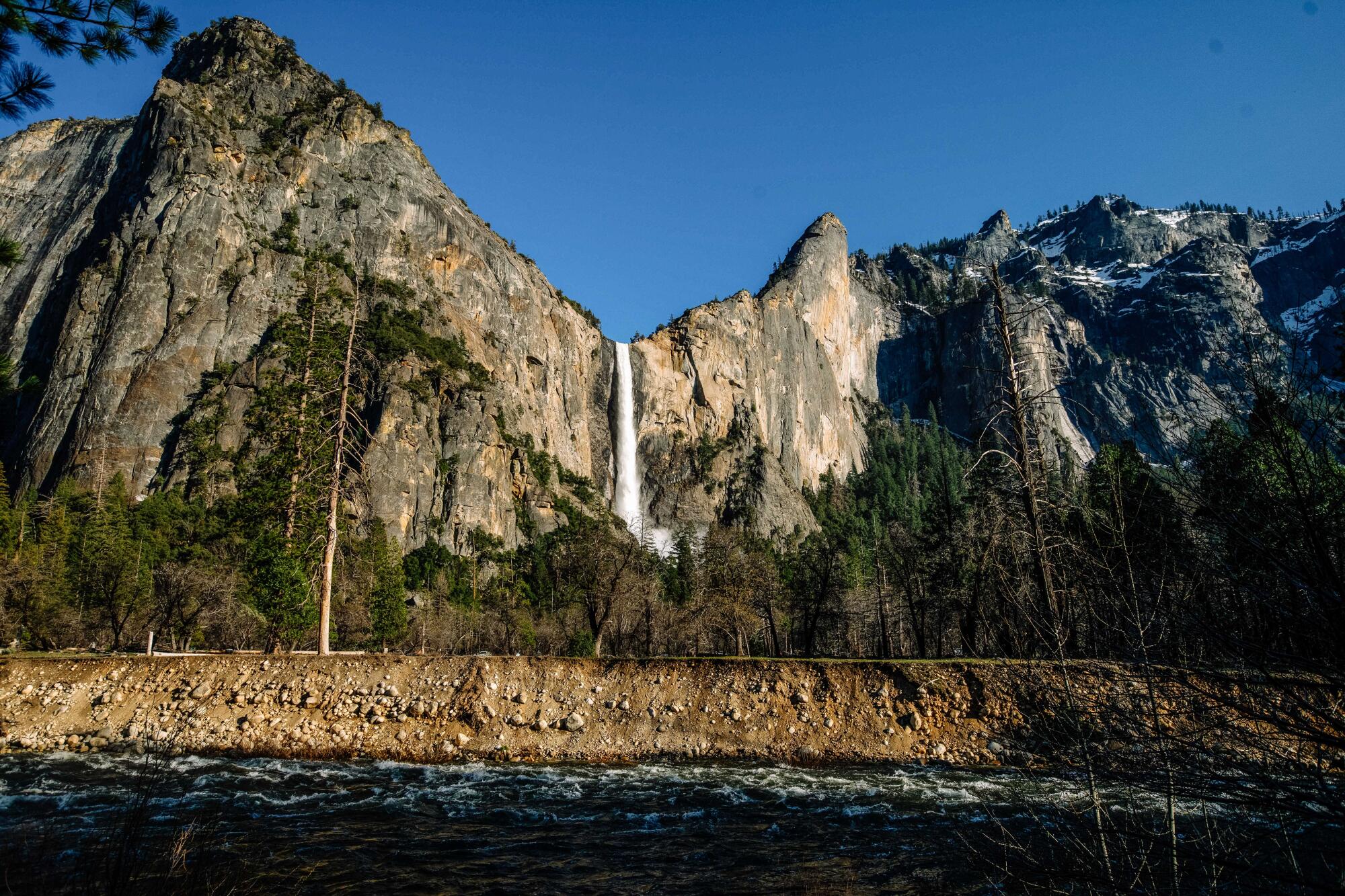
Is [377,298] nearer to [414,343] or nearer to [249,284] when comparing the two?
[414,343]

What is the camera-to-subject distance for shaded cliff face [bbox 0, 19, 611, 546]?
71.4 meters

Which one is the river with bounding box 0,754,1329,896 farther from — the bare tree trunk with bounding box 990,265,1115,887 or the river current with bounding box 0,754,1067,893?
the bare tree trunk with bounding box 990,265,1115,887

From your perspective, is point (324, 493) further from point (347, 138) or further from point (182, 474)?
point (347, 138)

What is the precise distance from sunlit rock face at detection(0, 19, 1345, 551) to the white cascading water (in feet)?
3.99

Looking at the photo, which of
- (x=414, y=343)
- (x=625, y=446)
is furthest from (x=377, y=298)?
(x=625, y=446)

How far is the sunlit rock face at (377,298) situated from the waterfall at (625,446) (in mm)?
1142

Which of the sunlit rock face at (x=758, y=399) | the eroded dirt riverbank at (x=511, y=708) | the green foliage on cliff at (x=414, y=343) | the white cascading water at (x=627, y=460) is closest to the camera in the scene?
the eroded dirt riverbank at (x=511, y=708)

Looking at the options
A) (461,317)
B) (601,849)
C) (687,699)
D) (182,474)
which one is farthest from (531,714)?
(461,317)

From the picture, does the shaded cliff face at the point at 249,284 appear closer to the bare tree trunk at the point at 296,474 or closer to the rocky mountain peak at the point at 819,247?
the bare tree trunk at the point at 296,474

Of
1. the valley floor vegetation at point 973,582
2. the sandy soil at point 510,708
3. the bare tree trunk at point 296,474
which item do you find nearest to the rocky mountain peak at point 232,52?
the valley floor vegetation at point 973,582

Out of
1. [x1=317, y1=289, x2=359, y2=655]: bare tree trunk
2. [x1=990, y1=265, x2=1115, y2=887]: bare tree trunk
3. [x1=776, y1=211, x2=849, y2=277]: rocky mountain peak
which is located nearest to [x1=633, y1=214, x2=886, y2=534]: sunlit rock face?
[x1=776, y1=211, x2=849, y2=277]: rocky mountain peak

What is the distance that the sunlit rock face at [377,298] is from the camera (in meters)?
71.7

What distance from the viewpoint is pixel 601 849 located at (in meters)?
10.3

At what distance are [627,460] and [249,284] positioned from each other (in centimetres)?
5789
